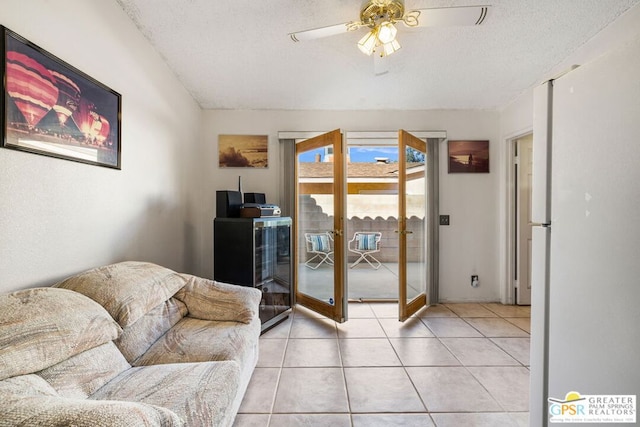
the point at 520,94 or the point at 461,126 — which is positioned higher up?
the point at 520,94

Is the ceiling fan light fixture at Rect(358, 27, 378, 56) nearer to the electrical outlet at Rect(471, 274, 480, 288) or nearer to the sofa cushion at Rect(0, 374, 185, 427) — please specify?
the sofa cushion at Rect(0, 374, 185, 427)

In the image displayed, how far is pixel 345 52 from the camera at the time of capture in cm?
234

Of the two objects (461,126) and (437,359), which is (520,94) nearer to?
(461,126)

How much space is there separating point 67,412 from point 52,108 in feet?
4.53

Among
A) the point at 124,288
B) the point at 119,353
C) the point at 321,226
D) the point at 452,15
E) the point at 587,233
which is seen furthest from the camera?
the point at 321,226

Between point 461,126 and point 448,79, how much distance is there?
986 millimetres

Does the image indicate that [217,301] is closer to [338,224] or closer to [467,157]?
[338,224]

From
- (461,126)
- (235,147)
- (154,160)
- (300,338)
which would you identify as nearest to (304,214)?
(235,147)

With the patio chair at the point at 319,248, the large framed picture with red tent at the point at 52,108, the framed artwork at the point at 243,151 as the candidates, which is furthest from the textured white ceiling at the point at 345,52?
the patio chair at the point at 319,248

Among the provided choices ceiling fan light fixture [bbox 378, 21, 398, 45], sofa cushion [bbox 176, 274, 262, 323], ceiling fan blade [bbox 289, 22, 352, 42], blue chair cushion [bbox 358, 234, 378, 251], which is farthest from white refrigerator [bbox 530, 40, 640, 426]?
blue chair cushion [bbox 358, 234, 378, 251]

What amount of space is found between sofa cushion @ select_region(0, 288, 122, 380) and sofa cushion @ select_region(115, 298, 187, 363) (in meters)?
0.24

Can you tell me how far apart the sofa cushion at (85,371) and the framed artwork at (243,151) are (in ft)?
8.48

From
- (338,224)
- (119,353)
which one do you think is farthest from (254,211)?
(119,353)

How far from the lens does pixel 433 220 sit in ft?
11.6
